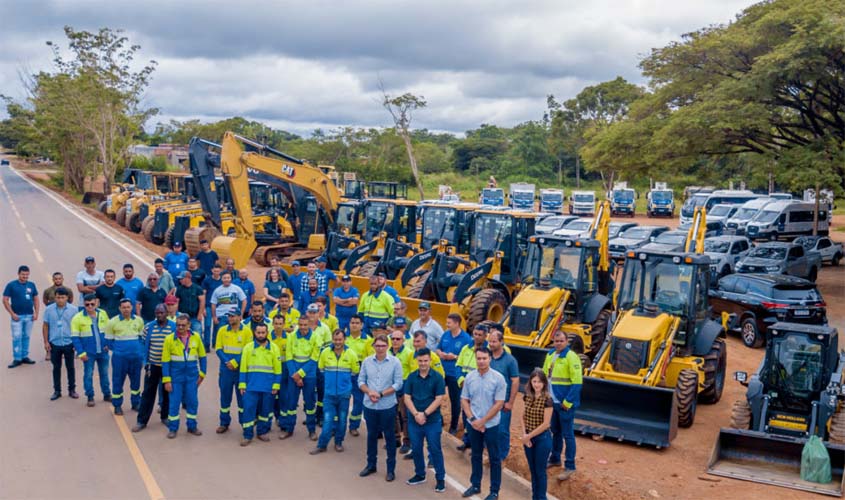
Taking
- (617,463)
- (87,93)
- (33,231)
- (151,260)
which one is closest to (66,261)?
(151,260)

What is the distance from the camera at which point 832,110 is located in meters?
24.6

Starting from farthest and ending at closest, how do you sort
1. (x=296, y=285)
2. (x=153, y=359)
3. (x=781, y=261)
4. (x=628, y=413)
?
1. (x=781, y=261)
2. (x=296, y=285)
3. (x=628, y=413)
4. (x=153, y=359)

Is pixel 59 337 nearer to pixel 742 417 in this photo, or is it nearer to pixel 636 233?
pixel 742 417

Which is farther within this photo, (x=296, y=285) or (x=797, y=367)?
(x=296, y=285)

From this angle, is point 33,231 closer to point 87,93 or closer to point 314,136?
point 87,93

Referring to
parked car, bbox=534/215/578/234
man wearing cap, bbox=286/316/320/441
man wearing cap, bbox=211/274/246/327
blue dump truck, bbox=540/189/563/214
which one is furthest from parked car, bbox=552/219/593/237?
man wearing cap, bbox=286/316/320/441

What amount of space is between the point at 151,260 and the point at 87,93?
2947 centimetres

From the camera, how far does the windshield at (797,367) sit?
10555 mm

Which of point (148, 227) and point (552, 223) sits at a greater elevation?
point (552, 223)

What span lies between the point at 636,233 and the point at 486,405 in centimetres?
2373

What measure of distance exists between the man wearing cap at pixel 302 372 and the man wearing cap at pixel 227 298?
357cm

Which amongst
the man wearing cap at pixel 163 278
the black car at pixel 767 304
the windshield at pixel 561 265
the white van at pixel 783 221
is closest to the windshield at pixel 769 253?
the black car at pixel 767 304

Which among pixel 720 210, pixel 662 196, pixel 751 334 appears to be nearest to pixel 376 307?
pixel 751 334

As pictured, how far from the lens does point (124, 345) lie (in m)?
10.5
